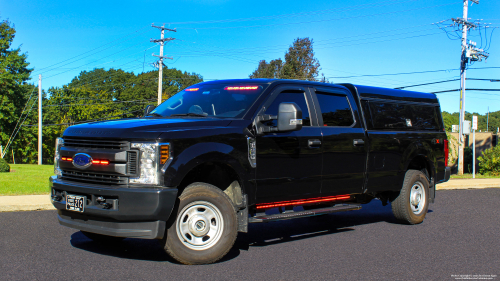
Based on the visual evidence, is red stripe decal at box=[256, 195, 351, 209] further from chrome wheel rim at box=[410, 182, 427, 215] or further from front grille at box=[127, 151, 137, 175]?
front grille at box=[127, 151, 137, 175]

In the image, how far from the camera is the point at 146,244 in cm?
646

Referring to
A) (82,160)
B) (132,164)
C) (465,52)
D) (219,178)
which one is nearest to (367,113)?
(219,178)

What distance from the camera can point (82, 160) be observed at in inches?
203

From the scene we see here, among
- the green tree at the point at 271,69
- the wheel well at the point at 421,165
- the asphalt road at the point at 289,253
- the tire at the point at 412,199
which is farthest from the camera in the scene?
the green tree at the point at 271,69

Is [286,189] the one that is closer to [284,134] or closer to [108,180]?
[284,134]

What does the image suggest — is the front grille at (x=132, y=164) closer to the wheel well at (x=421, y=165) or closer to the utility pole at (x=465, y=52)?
the wheel well at (x=421, y=165)

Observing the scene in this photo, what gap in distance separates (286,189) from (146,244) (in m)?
2.00

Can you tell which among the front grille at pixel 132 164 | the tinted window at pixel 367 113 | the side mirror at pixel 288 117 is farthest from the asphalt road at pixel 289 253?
the tinted window at pixel 367 113

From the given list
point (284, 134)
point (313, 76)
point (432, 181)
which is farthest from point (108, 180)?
point (313, 76)

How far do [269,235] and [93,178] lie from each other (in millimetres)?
3157

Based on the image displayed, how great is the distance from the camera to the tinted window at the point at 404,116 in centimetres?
784

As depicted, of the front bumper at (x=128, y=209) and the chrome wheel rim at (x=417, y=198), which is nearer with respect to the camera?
the front bumper at (x=128, y=209)

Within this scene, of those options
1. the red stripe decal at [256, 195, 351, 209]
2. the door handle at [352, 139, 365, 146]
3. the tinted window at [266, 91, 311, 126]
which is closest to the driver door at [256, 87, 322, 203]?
the tinted window at [266, 91, 311, 126]

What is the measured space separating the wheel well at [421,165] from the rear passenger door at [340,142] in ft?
6.17
